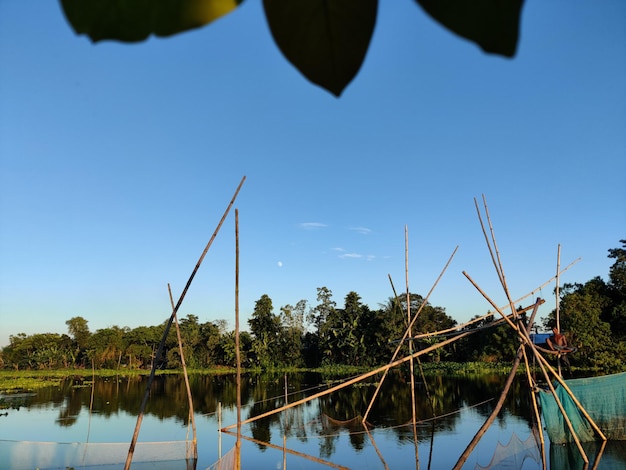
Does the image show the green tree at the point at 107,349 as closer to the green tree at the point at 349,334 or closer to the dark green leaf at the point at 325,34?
the green tree at the point at 349,334

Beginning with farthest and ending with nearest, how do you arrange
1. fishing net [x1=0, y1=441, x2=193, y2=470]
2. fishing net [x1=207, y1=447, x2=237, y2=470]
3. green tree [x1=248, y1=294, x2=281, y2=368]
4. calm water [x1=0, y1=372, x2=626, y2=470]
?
green tree [x1=248, y1=294, x2=281, y2=368] → calm water [x1=0, y1=372, x2=626, y2=470] → fishing net [x1=0, y1=441, x2=193, y2=470] → fishing net [x1=207, y1=447, x2=237, y2=470]

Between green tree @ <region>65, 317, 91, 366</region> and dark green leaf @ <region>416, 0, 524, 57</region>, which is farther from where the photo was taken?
green tree @ <region>65, 317, 91, 366</region>

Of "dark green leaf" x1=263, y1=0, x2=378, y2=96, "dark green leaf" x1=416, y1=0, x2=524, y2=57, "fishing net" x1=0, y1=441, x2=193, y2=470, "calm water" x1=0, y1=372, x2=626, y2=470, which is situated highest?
"dark green leaf" x1=263, y1=0, x2=378, y2=96

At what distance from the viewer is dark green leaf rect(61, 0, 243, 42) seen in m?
0.11

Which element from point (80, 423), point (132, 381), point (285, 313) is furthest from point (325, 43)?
point (285, 313)

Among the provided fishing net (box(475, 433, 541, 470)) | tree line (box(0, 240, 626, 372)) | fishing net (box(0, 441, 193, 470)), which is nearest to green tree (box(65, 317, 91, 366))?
tree line (box(0, 240, 626, 372))

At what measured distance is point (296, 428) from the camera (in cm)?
933

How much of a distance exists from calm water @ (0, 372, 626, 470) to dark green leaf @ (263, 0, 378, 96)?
13.8 ft

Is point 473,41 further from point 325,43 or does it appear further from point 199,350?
point 199,350

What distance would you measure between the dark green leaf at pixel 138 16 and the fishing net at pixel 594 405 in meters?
5.91

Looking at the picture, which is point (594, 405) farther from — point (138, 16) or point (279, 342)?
point (279, 342)

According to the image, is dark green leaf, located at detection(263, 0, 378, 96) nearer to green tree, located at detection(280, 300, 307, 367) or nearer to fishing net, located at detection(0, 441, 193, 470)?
fishing net, located at detection(0, 441, 193, 470)

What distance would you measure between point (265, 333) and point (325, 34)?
81.9ft

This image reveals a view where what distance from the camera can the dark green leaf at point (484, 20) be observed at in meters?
0.09
